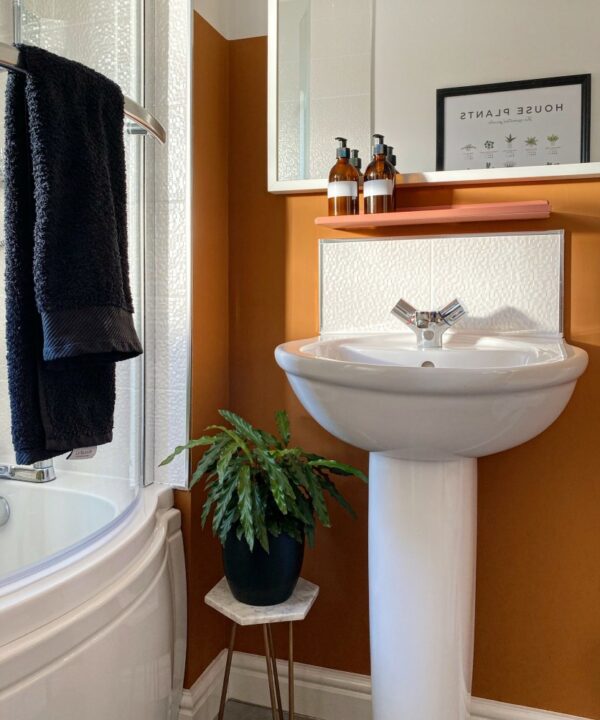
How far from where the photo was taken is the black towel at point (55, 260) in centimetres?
86

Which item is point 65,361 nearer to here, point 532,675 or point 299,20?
point 299,20

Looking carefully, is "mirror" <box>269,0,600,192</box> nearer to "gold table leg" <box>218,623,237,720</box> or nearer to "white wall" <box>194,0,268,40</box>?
"white wall" <box>194,0,268,40</box>

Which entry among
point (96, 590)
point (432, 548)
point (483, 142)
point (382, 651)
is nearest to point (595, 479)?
point (432, 548)

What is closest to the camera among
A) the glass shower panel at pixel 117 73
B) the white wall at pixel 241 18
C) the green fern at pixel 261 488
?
the glass shower panel at pixel 117 73

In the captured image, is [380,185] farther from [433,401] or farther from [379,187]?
[433,401]

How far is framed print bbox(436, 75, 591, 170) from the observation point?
1.38m

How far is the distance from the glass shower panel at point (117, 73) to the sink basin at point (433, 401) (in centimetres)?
37

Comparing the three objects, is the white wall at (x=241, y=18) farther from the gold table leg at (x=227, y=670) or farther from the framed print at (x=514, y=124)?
the gold table leg at (x=227, y=670)

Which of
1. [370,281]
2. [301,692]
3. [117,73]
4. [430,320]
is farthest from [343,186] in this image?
[301,692]

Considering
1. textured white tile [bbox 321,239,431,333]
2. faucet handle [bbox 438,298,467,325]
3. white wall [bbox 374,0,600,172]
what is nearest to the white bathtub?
textured white tile [bbox 321,239,431,333]

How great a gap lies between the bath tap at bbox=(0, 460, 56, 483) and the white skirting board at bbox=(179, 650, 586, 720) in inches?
25.8

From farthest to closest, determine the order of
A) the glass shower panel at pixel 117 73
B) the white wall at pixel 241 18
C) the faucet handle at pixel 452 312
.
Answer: the white wall at pixel 241 18 < the faucet handle at pixel 452 312 < the glass shower panel at pixel 117 73

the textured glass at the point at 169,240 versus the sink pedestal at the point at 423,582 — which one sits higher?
the textured glass at the point at 169,240

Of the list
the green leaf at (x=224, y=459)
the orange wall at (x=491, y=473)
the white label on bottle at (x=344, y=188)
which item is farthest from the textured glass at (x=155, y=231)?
the white label on bottle at (x=344, y=188)
